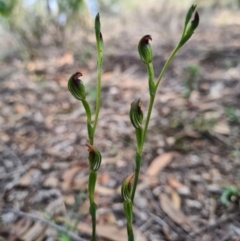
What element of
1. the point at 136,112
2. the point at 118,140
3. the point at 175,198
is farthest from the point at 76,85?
the point at 118,140

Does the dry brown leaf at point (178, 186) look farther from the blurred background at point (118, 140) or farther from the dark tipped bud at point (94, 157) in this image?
the dark tipped bud at point (94, 157)

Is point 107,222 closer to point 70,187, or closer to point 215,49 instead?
point 70,187

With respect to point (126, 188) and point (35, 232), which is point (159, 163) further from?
point (126, 188)

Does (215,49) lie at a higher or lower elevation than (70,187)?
higher

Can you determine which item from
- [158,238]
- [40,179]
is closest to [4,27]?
[40,179]

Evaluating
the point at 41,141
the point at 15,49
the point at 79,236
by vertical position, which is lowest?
the point at 79,236

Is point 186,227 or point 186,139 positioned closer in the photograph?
point 186,227

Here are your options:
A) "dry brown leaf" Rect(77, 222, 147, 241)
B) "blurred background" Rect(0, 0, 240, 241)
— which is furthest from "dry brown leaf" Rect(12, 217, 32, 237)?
"dry brown leaf" Rect(77, 222, 147, 241)

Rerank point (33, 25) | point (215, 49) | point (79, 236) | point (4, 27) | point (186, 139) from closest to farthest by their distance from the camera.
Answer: point (79, 236) → point (186, 139) → point (215, 49) → point (4, 27) → point (33, 25)

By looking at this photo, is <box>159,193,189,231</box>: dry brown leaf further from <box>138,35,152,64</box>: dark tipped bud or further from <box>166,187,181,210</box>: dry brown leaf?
<box>138,35,152,64</box>: dark tipped bud
